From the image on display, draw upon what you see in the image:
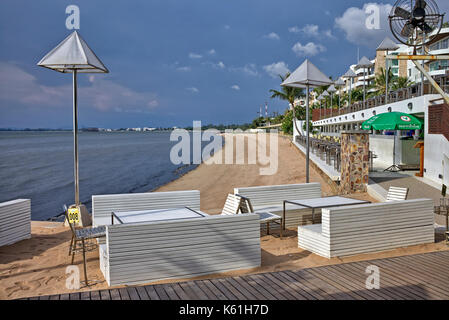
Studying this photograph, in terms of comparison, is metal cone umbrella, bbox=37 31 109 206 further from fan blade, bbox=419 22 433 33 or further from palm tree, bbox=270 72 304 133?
palm tree, bbox=270 72 304 133

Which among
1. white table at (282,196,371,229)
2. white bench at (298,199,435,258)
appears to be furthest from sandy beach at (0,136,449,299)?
white table at (282,196,371,229)

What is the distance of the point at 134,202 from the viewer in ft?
22.5

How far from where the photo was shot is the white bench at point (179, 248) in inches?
169

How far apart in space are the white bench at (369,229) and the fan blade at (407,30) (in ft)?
7.72

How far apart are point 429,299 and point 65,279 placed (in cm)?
396

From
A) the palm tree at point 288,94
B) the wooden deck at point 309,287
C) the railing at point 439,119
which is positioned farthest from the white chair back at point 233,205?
the palm tree at point 288,94

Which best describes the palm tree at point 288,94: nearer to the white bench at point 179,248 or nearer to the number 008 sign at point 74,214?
the number 008 sign at point 74,214

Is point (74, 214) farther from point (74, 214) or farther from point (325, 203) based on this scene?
point (325, 203)

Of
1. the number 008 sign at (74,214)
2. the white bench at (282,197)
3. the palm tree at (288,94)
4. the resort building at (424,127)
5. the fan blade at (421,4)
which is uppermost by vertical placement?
the palm tree at (288,94)

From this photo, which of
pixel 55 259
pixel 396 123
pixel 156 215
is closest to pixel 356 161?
pixel 396 123
